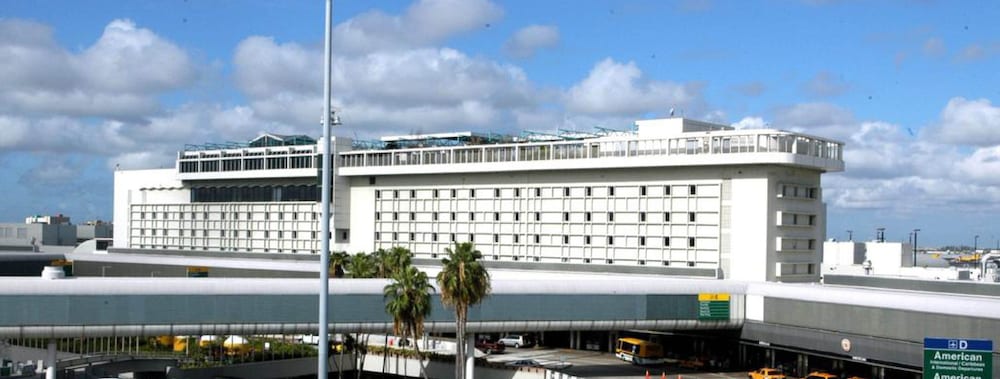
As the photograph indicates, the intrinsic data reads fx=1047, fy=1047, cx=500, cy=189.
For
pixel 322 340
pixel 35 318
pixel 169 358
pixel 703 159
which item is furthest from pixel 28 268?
pixel 322 340

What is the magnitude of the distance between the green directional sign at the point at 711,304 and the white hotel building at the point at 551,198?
→ 38.9 feet

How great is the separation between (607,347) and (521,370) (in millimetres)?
19399

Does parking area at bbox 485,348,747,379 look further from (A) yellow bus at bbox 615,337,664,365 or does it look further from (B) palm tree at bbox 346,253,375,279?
(B) palm tree at bbox 346,253,375,279

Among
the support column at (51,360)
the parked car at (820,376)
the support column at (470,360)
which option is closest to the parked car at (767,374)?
the parked car at (820,376)

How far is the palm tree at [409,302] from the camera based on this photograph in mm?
55562

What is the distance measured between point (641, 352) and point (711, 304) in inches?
284

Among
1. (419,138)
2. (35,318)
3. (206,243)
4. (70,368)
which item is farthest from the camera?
(206,243)

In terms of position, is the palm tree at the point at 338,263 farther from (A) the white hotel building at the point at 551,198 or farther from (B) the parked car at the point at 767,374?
(B) the parked car at the point at 767,374

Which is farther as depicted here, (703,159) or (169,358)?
(703,159)

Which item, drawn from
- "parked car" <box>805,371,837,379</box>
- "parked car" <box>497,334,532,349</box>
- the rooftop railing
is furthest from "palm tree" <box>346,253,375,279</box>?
"parked car" <box>805,371,837,379</box>

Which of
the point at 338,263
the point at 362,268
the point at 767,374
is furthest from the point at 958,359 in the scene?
the point at 338,263

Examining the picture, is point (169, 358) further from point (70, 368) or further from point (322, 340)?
point (322, 340)

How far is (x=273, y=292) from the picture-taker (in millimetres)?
58094

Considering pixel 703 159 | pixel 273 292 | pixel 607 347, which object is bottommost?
pixel 607 347
